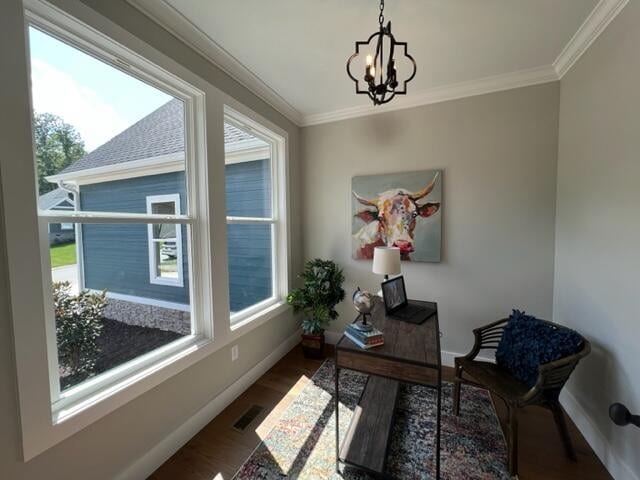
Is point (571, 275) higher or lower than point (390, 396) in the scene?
higher

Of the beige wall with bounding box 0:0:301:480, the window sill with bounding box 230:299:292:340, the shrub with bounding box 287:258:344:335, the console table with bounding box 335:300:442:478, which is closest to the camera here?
the beige wall with bounding box 0:0:301:480

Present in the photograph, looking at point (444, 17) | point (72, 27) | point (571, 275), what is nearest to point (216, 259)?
point (72, 27)

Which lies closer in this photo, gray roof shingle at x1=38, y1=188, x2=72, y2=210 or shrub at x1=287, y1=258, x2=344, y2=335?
gray roof shingle at x1=38, y1=188, x2=72, y2=210

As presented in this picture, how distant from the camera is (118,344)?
60.3 inches

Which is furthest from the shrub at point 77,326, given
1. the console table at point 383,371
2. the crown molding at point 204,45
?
the crown molding at point 204,45

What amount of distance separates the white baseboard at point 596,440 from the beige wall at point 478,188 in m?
0.68

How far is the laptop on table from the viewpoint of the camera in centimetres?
193

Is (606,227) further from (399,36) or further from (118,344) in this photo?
(118,344)

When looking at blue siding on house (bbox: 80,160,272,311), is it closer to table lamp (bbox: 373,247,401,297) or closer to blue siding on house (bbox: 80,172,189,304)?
blue siding on house (bbox: 80,172,189,304)

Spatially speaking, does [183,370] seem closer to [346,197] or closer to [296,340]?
[296,340]

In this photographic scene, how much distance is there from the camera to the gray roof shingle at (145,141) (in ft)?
4.71

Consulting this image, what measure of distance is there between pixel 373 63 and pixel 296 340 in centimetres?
284

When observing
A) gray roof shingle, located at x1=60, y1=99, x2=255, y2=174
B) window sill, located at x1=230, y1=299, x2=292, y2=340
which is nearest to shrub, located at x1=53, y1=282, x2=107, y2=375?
gray roof shingle, located at x1=60, y1=99, x2=255, y2=174

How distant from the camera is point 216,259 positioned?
2016 millimetres
